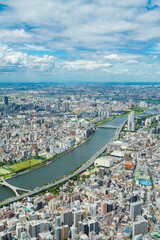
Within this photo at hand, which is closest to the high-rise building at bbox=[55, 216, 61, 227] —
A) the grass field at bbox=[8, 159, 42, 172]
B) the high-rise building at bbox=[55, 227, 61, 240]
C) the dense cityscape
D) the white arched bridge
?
the dense cityscape

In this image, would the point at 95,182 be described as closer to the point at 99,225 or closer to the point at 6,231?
the point at 99,225

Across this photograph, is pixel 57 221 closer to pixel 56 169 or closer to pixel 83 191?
pixel 83 191

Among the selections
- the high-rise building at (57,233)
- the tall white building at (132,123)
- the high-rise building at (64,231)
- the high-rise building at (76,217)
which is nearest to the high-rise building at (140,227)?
the high-rise building at (76,217)

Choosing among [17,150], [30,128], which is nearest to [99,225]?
[17,150]

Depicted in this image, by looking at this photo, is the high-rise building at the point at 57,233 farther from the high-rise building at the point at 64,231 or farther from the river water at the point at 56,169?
the river water at the point at 56,169

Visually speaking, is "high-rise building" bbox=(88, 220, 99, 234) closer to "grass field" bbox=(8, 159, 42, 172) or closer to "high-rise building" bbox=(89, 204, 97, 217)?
"high-rise building" bbox=(89, 204, 97, 217)

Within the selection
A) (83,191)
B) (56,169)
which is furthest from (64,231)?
(56,169)
